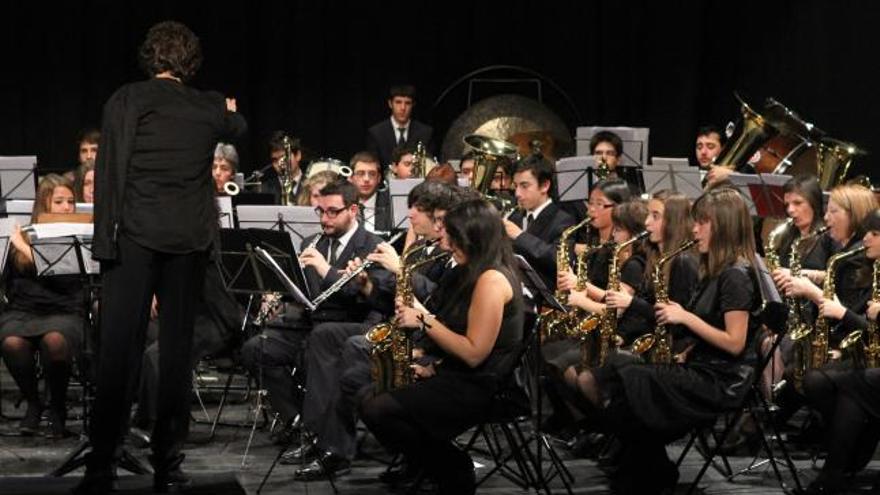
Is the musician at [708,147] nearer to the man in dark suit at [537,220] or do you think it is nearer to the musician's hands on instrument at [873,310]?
the man in dark suit at [537,220]

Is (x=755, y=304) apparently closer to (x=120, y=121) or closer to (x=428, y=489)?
(x=428, y=489)

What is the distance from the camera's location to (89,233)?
6980 millimetres

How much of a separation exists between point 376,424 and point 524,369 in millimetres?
1213

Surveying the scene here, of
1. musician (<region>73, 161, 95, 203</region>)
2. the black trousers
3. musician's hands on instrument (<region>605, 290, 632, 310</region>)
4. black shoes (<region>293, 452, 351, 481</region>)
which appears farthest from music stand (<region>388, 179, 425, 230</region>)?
the black trousers

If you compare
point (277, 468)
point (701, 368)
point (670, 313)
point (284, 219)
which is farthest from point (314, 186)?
point (701, 368)

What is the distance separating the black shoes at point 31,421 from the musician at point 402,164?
2964 mm

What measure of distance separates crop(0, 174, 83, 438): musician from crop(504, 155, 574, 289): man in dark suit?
224cm

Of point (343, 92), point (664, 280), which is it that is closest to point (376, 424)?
point (664, 280)

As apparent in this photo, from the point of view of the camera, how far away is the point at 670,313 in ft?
19.6

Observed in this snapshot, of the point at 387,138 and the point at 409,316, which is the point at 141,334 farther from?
the point at 387,138

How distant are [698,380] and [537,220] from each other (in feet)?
6.60

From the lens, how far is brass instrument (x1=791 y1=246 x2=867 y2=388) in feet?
21.5

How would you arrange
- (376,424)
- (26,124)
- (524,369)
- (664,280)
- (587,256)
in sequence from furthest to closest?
1. (26,124)
2. (587,256)
3. (524,369)
4. (664,280)
5. (376,424)

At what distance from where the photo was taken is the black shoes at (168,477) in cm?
540
